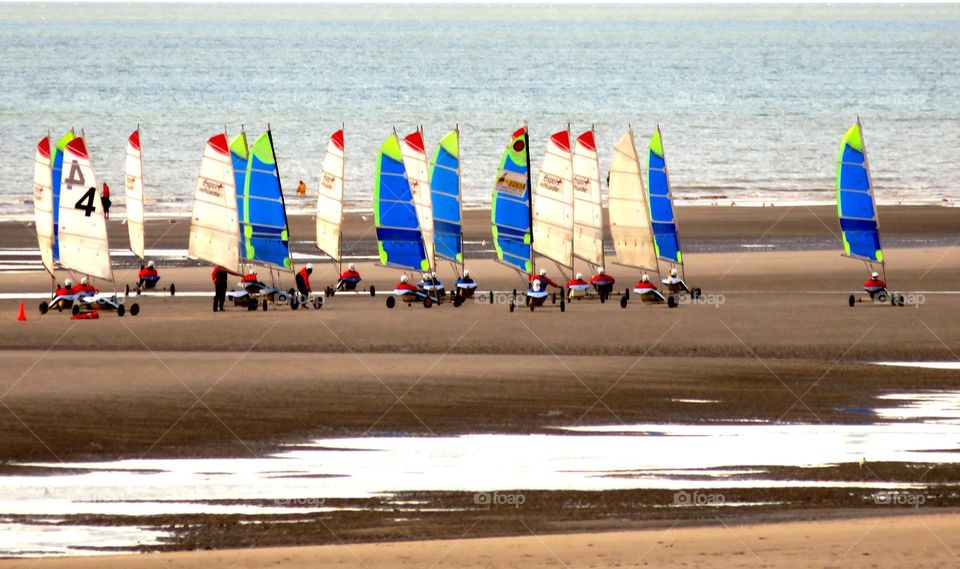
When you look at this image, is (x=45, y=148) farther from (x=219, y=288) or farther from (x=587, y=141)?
(x=587, y=141)

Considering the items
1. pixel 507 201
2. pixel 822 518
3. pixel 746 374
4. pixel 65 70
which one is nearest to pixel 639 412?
pixel 746 374

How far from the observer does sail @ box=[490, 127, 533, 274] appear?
42156 mm

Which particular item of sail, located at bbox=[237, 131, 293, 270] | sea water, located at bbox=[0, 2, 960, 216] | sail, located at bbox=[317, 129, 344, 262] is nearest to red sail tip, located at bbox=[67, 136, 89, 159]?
sail, located at bbox=[237, 131, 293, 270]

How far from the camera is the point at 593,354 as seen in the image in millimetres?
32969

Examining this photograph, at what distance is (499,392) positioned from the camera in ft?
96.3

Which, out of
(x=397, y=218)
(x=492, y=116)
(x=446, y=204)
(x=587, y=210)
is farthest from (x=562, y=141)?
(x=492, y=116)

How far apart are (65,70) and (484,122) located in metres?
79.5

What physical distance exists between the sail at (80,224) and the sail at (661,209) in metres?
14.1

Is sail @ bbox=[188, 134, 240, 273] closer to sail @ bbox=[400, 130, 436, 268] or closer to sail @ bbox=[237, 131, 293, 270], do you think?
sail @ bbox=[237, 131, 293, 270]

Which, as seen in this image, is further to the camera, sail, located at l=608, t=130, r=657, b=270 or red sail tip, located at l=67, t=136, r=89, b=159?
sail, located at l=608, t=130, r=657, b=270

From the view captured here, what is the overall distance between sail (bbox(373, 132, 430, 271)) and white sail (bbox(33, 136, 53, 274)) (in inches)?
321

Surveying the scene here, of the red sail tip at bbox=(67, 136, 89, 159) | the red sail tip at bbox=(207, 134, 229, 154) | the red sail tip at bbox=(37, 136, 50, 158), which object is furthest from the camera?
the red sail tip at bbox=(207, 134, 229, 154)

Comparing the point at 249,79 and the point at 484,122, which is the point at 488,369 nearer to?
the point at 484,122

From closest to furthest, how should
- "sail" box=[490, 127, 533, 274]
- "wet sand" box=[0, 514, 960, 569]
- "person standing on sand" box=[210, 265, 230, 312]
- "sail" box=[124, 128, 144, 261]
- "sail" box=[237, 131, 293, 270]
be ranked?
"wet sand" box=[0, 514, 960, 569]
"person standing on sand" box=[210, 265, 230, 312]
"sail" box=[490, 127, 533, 274]
"sail" box=[237, 131, 293, 270]
"sail" box=[124, 128, 144, 261]
